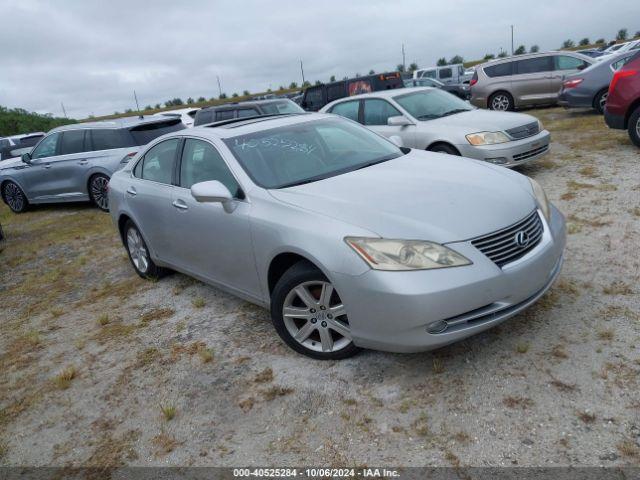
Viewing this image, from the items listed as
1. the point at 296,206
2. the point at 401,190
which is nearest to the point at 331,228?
the point at 296,206

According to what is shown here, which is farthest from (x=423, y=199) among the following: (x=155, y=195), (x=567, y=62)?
(x=567, y=62)

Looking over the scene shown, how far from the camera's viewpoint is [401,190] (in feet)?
11.4

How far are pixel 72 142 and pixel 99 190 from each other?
1.14 metres

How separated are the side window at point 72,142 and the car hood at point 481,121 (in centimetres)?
638

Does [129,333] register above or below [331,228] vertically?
below

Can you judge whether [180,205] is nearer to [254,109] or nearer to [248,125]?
[248,125]

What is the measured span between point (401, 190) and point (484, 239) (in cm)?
70

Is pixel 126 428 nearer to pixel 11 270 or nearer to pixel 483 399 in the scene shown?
pixel 483 399

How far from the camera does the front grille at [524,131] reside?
7.31m

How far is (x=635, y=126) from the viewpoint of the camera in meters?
7.91

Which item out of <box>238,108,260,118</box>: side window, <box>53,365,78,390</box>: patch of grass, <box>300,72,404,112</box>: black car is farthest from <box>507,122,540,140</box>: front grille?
<box>300,72,404,112</box>: black car

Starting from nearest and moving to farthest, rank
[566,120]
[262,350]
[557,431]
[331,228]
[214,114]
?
1. [557,431]
2. [331,228]
3. [262,350]
4. [214,114]
5. [566,120]

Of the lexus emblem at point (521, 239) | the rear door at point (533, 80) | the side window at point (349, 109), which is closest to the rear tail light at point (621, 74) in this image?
the side window at point (349, 109)

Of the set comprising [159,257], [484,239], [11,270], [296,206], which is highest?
[296,206]
